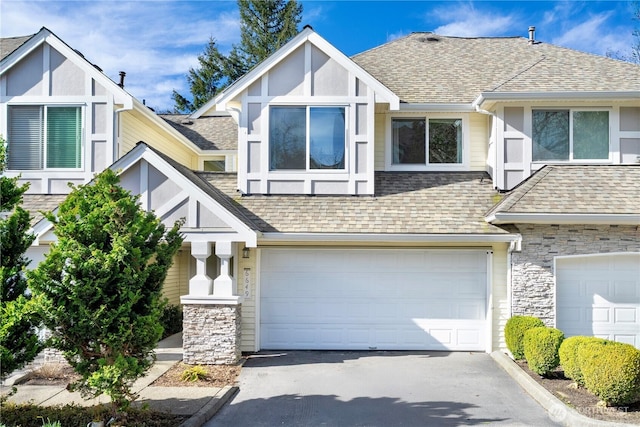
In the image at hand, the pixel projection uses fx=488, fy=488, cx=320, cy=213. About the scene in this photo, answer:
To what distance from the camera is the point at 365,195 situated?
11500 mm

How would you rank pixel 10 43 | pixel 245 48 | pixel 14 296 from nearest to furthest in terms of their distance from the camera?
pixel 14 296 → pixel 10 43 → pixel 245 48

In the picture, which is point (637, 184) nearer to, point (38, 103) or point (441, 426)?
point (441, 426)

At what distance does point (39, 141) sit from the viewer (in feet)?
39.0

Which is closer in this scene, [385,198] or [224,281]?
[224,281]

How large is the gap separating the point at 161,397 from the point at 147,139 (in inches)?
334

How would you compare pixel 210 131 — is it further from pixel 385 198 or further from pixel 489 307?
pixel 489 307

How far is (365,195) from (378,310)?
267 cm

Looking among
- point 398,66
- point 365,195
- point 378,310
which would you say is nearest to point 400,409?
point 378,310

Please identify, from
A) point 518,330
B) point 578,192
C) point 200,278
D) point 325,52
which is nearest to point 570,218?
point 578,192

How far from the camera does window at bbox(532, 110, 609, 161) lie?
38.1 ft

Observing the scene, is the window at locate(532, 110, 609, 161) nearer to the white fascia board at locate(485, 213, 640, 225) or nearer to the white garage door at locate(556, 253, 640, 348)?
the white fascia board at locate(485, 213, 640, 225)

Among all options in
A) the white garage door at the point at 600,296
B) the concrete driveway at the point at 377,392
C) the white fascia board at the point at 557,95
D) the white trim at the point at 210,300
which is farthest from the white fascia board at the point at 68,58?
the white garage door at the point at 600,296

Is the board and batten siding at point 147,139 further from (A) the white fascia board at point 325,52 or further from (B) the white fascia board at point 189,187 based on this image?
(A) the white fascia board at point 325,52

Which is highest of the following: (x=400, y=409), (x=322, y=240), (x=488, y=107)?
(x=488, y=107)
